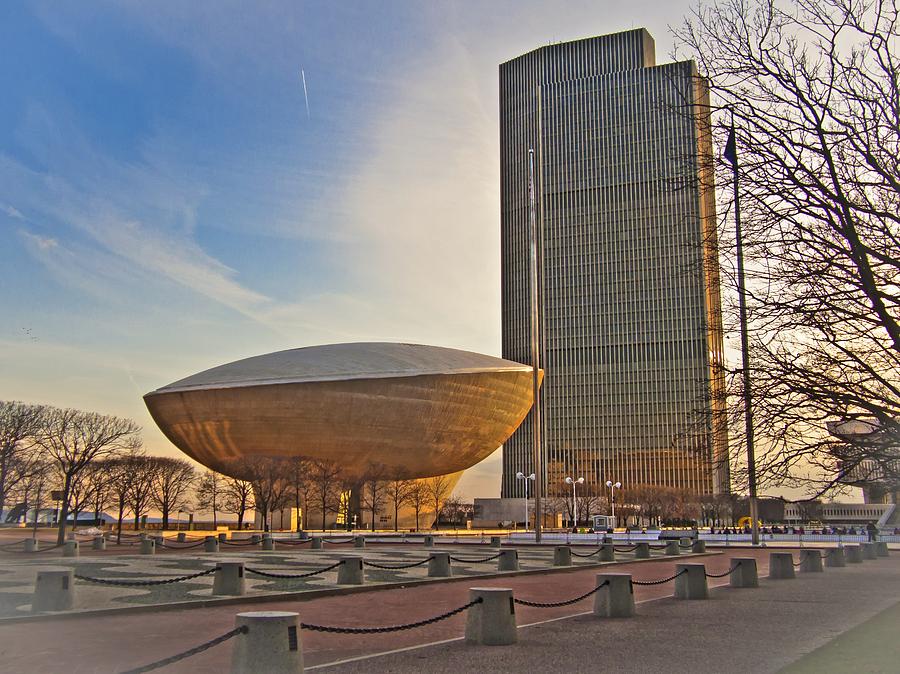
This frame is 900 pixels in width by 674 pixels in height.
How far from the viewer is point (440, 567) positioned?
22.8 m

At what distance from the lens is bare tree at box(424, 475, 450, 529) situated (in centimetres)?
9725

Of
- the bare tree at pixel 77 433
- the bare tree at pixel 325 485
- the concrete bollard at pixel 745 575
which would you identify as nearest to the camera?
the concrete bollard at pixel 745 575

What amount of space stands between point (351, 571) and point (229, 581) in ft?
12.7

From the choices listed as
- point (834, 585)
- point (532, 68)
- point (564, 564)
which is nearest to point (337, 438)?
point (564, 564)

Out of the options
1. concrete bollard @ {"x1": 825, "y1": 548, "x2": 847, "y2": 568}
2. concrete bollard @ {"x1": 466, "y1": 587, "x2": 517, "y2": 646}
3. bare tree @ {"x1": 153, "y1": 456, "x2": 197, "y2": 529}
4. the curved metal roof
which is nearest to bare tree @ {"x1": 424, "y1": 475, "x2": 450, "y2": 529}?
the curved metal roof

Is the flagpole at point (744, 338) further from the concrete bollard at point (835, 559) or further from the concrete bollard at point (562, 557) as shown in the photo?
the concrete bollard at point (835, 559)

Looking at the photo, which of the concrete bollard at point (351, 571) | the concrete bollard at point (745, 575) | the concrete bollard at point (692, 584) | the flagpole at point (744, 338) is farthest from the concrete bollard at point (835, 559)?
the concrete bollard at point (351, 571)

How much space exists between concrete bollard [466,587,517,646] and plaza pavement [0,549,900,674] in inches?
10.1

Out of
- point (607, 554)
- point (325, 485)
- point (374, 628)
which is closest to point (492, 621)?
point (374, 628)

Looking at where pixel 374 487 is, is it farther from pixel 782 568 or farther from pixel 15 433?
pixel 782 568

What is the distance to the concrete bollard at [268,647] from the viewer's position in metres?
8.42

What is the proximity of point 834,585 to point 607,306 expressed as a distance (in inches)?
5060

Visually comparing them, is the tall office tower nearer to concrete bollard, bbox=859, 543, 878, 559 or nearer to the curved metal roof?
the curved metal roof

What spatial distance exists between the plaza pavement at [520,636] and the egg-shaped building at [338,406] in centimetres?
6481
